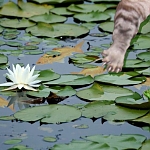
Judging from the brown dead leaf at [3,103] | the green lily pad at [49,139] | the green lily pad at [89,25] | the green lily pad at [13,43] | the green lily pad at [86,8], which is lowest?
the green lily pad at [49,139]

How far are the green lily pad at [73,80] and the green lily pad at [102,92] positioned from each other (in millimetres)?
78

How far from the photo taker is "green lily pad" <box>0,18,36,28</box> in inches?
186

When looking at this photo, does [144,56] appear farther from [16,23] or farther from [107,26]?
[16,23]

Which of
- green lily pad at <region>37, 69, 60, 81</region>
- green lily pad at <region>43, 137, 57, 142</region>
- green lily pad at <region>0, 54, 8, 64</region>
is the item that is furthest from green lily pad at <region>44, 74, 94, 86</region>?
green lily pad at <region>43, 137, 57, 142</region>

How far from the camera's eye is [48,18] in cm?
483

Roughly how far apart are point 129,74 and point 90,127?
0.69m

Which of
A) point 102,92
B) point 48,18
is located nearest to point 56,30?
point 48,18

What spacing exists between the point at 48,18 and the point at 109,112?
162cm

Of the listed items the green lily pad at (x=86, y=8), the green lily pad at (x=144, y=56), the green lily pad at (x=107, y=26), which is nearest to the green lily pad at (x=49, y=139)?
Result: the green lily pad at (x=144, y=56)

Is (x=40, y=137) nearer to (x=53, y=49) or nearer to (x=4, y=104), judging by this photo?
(x=4, y=104)

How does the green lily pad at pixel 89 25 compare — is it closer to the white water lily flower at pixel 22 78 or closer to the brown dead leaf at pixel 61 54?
the brown dead leaf at pixel 61 54

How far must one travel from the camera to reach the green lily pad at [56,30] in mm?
4559

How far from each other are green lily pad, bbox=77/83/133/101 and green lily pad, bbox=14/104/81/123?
0.19 metres

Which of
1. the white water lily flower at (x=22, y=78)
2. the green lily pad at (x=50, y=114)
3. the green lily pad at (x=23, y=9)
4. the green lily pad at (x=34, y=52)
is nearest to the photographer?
the green lily pad at (x=50, y=114)
